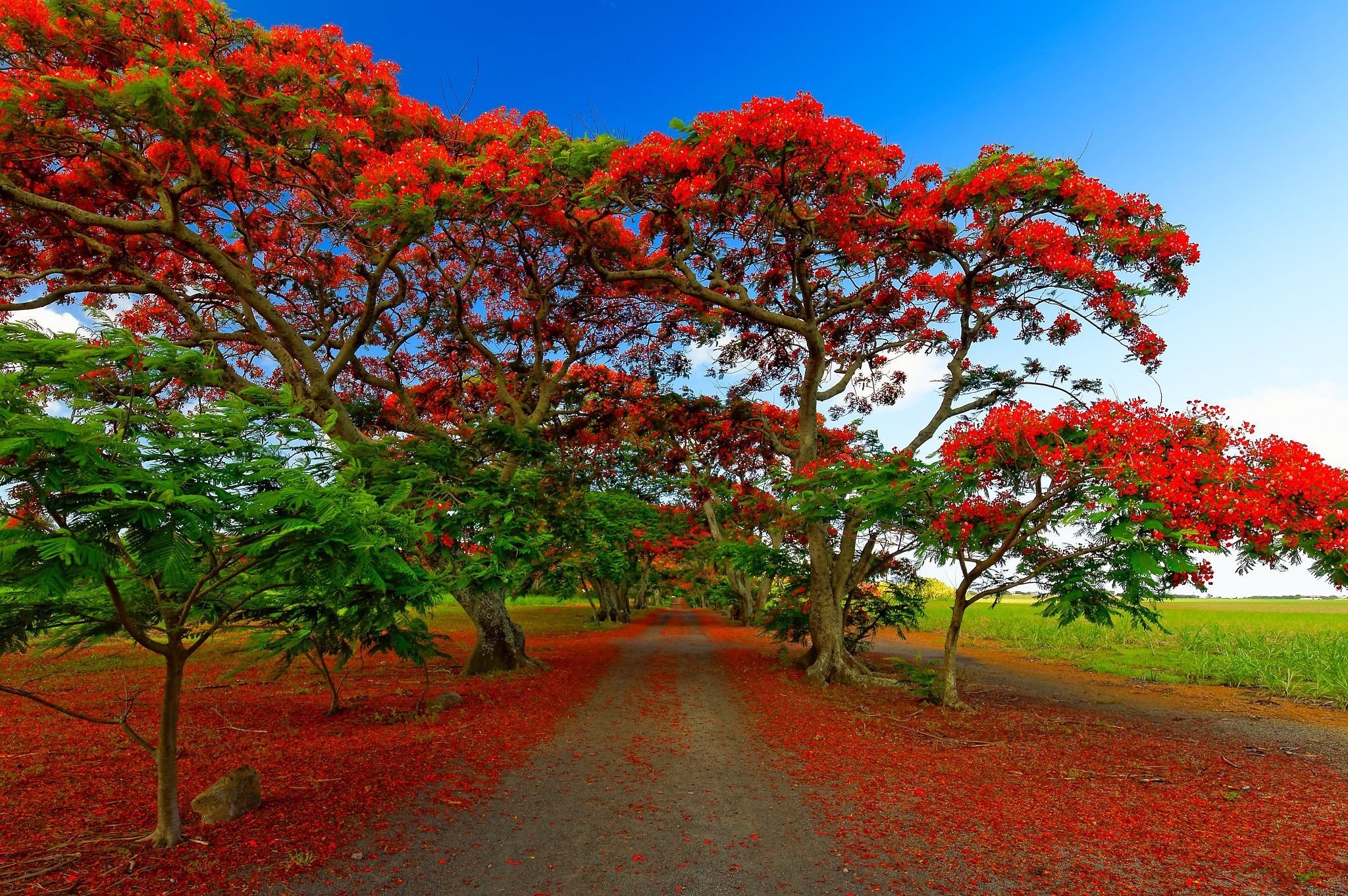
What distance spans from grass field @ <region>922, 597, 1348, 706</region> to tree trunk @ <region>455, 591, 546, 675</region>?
13364mm

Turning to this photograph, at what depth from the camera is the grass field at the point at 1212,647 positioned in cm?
1414

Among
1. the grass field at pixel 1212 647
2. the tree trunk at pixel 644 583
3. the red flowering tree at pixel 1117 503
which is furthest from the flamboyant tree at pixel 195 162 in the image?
the tree trunk at pixel 644 583

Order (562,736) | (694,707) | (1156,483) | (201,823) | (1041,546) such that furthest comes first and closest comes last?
(694,707) → (1041,546) → (562,736) → (1156,483) → (201,823)

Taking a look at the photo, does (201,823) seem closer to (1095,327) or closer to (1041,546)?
(1041,546)

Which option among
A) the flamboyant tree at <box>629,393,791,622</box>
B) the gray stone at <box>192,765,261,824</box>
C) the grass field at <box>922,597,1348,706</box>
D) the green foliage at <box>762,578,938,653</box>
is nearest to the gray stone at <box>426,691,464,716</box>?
the gray stone at <box>192,765,261,824</box>

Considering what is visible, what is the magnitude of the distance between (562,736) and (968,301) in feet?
37.6

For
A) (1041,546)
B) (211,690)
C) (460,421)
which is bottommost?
(211,690)

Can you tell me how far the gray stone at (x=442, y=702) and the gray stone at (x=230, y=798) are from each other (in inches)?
183

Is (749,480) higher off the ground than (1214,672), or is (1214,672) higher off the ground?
(749,480)

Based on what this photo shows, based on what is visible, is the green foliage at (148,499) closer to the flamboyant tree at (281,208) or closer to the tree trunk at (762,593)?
the flamboyant tree at (281,208)

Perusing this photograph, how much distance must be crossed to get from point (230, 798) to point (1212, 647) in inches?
1073

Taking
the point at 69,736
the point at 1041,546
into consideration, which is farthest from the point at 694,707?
the point at 69,736

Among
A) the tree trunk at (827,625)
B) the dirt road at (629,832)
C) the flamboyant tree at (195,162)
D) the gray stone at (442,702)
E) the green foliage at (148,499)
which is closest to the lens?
the green foliage at (148,499)

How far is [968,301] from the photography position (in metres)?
12.4
